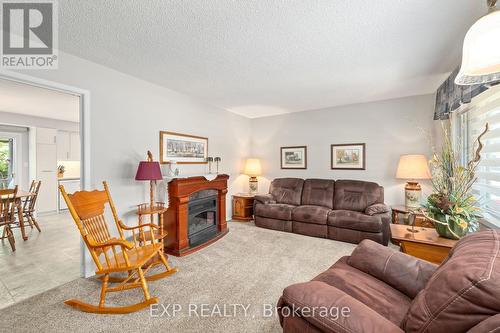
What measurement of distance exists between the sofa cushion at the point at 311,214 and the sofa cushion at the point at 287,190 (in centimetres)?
43

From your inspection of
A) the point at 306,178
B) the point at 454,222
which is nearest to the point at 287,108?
the point at 306,178

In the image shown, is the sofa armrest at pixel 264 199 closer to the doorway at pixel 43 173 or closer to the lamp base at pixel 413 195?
the lamp base at pixel 413 195

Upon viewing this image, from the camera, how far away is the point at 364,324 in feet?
3.12

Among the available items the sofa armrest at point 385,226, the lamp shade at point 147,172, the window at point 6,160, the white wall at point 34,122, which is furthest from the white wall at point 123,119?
the window at point 6,160

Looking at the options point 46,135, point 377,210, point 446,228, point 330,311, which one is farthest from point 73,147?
point 446,228

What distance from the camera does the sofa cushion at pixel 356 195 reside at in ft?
12.8

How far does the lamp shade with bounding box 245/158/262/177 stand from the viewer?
5098 millimetres

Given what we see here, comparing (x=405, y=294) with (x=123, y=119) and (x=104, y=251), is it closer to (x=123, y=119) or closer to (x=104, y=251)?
(x=104, y=251)

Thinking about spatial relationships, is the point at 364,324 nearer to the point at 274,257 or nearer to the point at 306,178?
the point at 274,257

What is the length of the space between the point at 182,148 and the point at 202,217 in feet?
4.10

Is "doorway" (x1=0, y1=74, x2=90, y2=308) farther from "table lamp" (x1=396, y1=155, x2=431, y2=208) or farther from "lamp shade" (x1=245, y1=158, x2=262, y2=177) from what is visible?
"table lamp" (x1=396, y1=155, x2=431, y2=208)

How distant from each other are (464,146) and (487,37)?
2.80m

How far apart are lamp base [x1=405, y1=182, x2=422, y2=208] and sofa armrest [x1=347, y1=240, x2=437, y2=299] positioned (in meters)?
2.39
